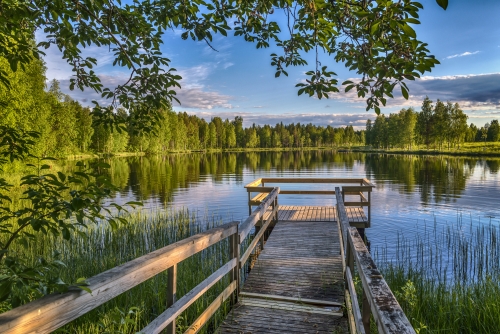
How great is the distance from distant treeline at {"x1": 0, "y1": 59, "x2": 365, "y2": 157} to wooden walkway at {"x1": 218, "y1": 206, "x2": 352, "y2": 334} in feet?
9.13

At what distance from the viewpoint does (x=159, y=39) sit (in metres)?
3.83

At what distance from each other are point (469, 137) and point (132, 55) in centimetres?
12281

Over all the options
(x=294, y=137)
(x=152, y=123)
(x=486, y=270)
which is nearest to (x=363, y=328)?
(x=152, y=123)

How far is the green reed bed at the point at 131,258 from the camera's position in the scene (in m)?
4.44

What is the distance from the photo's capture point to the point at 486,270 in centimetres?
759

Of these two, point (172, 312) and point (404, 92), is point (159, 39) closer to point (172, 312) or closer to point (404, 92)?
point (404, 92)

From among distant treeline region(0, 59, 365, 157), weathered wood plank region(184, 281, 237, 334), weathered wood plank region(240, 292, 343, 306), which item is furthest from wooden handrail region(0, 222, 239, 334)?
weathered wood plank region(240, 292, 343, 306)

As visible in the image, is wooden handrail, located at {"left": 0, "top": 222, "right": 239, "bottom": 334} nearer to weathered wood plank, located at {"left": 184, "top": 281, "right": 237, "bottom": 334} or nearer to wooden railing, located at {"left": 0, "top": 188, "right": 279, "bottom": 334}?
wooden railing, located at {"left": 0, "top": 188, "right": 279, "bottom": 334}

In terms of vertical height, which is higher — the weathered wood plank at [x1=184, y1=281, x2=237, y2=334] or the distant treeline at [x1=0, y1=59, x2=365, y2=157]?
the distant treeline at [x1=0, y1=59, x2=365, y2=157]

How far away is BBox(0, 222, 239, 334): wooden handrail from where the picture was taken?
143 cm

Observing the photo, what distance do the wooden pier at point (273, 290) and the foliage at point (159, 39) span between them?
1.67 metres

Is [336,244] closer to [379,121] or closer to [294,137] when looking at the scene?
[379,121]

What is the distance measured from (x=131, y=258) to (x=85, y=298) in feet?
21.2

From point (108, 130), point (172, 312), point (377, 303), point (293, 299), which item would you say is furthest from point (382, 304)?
point (108, 130)
